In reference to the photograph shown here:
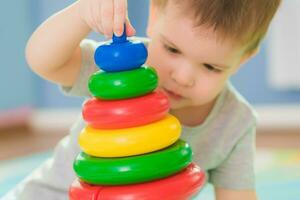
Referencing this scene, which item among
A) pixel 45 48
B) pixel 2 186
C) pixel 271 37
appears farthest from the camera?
pixel 271 37

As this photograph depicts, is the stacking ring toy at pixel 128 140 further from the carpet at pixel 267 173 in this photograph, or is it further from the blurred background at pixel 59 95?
the blurred background at pixel 59 95

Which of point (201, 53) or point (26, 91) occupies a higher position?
point (201, 53)

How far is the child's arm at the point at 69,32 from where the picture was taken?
74cm

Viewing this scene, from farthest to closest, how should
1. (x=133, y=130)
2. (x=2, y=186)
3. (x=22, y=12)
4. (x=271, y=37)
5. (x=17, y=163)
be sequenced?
(x=22, y=12) < (x=271, y=37) < (x=17, y=163) < (x=2, y=186) < (x=133, y=130)

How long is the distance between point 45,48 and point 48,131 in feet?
6.02

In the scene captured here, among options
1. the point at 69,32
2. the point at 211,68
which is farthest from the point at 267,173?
the point at 69,32

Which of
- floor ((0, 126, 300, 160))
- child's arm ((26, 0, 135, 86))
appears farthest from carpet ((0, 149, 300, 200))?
child's arm ((26, 0, 135, 86))

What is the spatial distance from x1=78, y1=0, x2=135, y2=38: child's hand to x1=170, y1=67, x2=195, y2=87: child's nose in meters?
0.16

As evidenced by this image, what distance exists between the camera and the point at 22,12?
104 inches

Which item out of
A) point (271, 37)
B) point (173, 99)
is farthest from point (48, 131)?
point (173, 99)

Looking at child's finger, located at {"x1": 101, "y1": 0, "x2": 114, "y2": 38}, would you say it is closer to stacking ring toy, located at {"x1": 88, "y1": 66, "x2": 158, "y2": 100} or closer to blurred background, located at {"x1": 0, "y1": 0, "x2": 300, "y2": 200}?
stacking ring toy, located at {"x1": 88, "y1": 66, "x2": 158, "y2": 100}

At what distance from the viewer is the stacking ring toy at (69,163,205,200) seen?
695 mm

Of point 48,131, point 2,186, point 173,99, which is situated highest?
point 173,99

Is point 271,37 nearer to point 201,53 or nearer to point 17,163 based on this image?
point 17,163
